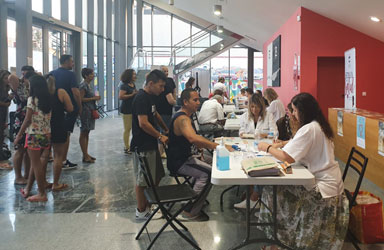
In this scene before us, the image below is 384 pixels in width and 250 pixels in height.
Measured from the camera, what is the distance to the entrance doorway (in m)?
7.49

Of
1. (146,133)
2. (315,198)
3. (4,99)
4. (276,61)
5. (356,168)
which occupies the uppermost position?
(276,61)

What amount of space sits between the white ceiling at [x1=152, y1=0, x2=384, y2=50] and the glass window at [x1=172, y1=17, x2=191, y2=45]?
216 inches

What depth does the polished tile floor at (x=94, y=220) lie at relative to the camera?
2.97 meters

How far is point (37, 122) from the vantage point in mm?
3830

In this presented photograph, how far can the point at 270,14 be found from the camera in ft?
29.8

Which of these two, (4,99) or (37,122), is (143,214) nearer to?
(37,122)

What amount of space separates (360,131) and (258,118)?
1686 millimetres

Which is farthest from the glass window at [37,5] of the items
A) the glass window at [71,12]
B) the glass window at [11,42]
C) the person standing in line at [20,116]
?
the person standing in line at [20,116]

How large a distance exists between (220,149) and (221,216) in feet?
3.74

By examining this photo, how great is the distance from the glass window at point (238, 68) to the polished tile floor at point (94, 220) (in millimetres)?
15639

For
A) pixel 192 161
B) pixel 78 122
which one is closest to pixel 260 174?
pixel 192 161

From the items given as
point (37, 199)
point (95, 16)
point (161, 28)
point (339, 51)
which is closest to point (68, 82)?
point (37, 199)

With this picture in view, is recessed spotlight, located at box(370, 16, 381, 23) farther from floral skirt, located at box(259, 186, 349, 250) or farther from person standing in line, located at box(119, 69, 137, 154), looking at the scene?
floral skirt, located at box(259, 186, 349, 250)

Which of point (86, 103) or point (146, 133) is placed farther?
point (86, 103)
